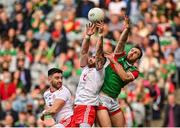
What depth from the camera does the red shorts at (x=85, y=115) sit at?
14.5 metres

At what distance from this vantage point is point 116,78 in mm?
14516

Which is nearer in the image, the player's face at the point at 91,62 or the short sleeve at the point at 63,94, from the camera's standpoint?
the player's face at the point at 91,62

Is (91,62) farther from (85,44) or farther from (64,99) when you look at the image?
(64,99)

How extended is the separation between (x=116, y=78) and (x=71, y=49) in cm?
987

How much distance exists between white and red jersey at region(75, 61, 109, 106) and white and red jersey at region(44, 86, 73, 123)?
241mm

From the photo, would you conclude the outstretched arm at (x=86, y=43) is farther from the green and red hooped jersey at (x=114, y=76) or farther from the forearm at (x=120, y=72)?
the forearm at (x=120, y=72)

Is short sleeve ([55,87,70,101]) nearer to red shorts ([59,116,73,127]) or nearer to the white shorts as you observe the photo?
red shorts ([59,116,73,127])

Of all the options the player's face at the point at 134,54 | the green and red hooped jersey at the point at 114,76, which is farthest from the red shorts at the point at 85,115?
the player's face at the point at 134,54

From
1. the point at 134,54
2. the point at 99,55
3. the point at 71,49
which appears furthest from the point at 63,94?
the point at 71,49

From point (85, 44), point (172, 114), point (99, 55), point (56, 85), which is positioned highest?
point (85, 44)

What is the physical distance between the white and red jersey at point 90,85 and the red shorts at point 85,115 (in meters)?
0.08

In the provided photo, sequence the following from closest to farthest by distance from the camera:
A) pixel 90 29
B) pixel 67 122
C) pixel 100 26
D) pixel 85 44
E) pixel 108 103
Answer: pixel 100 26
pixel 90 29
pixel 85 44
pixel 108 103
pixel 67 122

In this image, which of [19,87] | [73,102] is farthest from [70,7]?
[73,102]

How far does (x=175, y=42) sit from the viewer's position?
23.6 m
